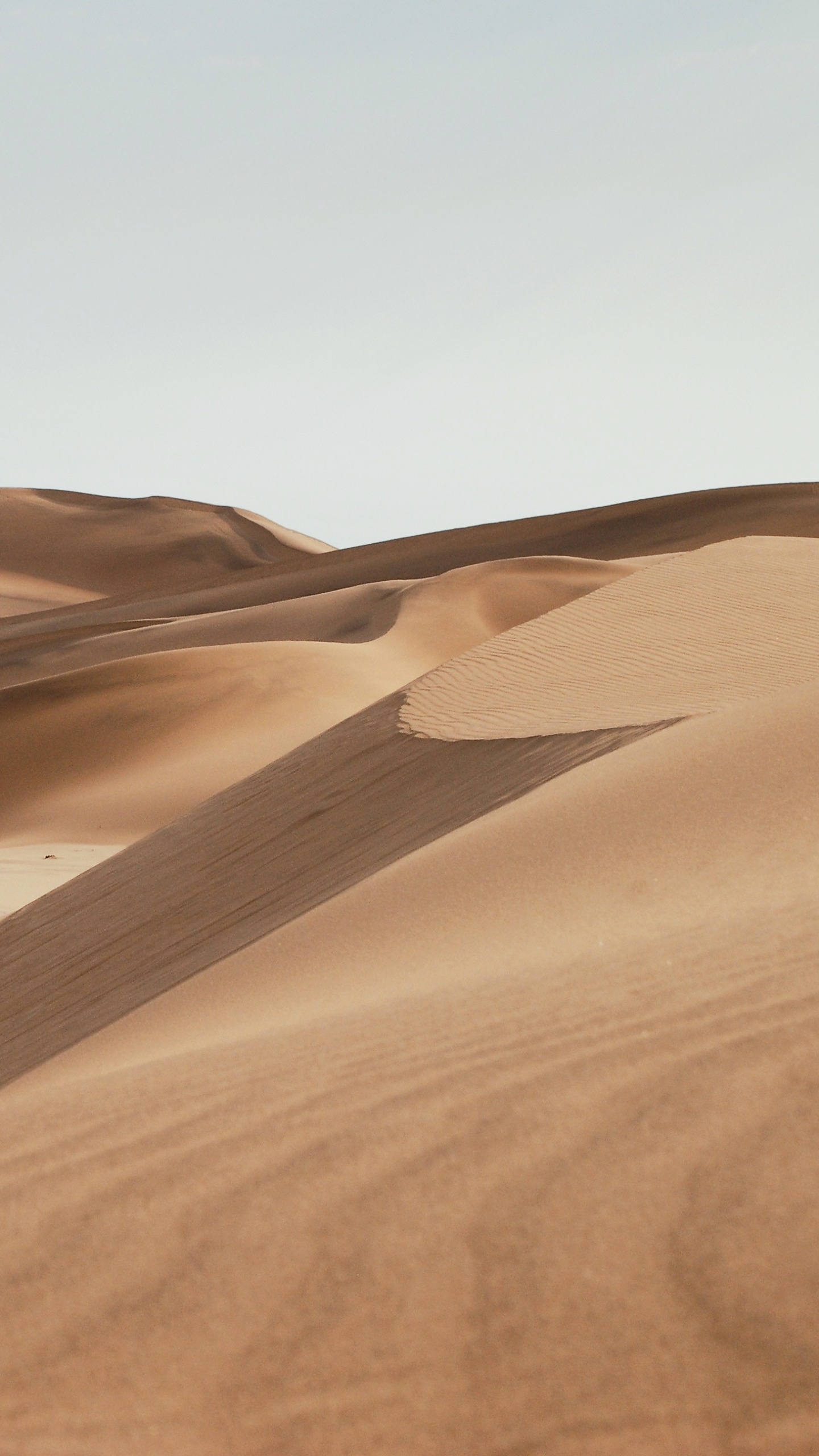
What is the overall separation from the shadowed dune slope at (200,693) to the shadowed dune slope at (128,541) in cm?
2911

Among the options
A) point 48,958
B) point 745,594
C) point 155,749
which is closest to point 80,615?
point 155,749

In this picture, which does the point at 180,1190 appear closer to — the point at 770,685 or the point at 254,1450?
the point at 254,1450

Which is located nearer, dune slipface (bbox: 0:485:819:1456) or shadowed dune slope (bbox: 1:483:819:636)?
dune slipface (bbox: 0:485:819:1456)

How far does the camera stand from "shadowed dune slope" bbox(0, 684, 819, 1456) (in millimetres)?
1670

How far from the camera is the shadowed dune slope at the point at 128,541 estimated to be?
178ft

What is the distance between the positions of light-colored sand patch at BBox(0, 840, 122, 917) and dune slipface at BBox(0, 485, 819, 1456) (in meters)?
2.88

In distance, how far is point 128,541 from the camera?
56594mm

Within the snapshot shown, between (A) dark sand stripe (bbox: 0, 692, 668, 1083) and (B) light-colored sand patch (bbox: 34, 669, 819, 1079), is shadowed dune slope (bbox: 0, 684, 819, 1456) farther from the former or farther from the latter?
(A) dark sand stripe (bbox: 0, 692, 668, 1083)

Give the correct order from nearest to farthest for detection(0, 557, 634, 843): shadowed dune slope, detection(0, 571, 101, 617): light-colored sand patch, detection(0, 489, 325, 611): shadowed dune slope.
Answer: detection(0, 557, 634, 843): shadowed dune slope
detection(0, 571, 101, 617): light-colored sand patch
detection(0, 489, 325, 611): shadowed dune slope

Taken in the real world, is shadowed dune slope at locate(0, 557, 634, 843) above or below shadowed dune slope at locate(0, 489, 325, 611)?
below

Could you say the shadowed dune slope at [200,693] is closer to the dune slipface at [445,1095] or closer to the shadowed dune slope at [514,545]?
the dune slipface at [445,1095]

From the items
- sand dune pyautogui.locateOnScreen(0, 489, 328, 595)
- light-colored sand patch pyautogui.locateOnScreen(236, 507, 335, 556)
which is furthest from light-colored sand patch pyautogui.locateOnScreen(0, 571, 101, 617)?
light-colored sand patch pyautogui.locateOnScreen(236, 507, 335, 556)

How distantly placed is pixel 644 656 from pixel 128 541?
5071cm

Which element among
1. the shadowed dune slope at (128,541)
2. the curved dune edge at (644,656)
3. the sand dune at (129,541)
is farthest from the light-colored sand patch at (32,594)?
the curved dune edge at (644,656)
